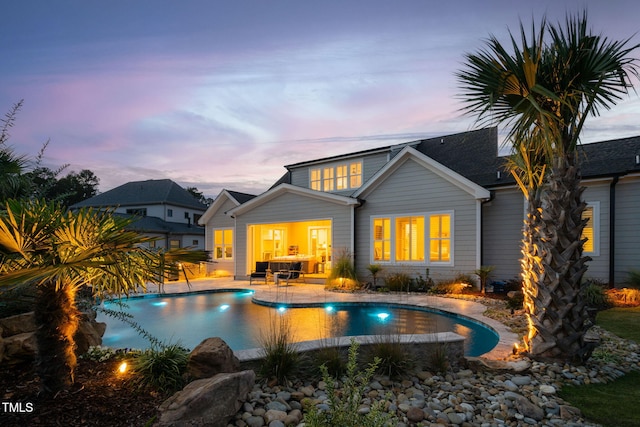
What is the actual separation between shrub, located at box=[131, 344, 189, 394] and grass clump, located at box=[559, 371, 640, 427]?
367 centimetres

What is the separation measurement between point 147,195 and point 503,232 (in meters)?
29.7

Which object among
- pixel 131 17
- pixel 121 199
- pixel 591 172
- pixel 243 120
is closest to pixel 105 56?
pixel 131 17

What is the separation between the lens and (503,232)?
468 inches

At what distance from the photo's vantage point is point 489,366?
4375mm

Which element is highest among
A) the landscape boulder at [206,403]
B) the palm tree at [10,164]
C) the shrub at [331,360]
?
the palm tree at [10,164]

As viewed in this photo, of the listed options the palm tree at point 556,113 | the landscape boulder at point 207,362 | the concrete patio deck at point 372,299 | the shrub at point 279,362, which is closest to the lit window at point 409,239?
the concrete patio deck at point 372,299

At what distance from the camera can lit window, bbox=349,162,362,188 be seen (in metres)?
15.9

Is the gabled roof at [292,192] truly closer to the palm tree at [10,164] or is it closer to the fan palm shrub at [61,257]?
the palm tree at [10,164]

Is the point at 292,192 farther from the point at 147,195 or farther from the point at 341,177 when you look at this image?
the point at 147,195

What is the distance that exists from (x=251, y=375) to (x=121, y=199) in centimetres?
3438

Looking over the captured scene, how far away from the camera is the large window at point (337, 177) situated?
16.0 metres

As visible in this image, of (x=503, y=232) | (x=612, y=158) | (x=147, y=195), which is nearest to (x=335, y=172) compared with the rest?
(x=503, y=232)

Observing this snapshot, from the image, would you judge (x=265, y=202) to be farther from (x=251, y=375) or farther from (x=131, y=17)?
(x=251, y=375)

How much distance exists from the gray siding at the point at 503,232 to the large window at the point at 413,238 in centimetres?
127
